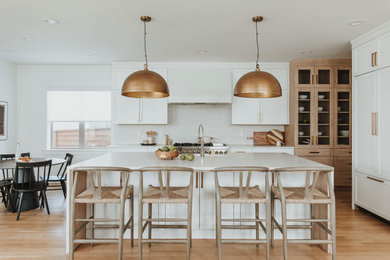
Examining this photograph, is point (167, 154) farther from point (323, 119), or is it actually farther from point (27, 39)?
point (323, 119)

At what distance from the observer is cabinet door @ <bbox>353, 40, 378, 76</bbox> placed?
3.49 metres

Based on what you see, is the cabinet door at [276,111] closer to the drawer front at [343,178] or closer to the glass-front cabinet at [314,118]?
the glass-front cabinet at [314,118]

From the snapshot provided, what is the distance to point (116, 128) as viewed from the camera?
5551 millimetres

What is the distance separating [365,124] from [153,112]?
3.69 meters

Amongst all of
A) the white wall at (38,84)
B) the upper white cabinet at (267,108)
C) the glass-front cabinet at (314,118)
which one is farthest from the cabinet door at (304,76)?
the white wall at (38,84)

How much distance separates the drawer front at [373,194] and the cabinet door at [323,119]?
128 cm

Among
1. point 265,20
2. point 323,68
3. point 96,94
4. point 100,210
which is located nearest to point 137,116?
point 96,94

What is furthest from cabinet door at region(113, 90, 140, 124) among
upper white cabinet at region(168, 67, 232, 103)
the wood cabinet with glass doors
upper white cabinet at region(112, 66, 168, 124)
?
the wood cabinet with glass doors

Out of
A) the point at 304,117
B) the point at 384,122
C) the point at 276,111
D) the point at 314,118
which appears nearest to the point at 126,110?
the point at 276,111

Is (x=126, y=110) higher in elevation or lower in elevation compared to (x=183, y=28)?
lower

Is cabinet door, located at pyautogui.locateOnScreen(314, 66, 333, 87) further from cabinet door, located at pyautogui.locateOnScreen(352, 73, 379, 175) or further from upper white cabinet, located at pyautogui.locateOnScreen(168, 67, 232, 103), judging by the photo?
upper white cabinet, located at pyautogui.locateOnScreen(168, 67, 232, 103)

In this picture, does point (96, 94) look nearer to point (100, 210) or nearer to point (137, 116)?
point (137, 116)

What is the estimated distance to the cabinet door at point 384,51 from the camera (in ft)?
10.6

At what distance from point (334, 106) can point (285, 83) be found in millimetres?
1045
